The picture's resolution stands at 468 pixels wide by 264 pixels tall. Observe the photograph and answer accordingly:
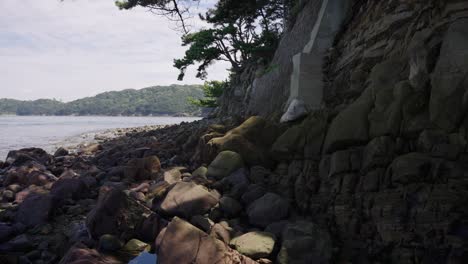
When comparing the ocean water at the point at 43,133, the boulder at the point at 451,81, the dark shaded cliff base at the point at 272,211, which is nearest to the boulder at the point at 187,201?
the dark shaded cliff base at the point at 272,211

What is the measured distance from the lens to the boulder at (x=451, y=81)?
14.2 feet

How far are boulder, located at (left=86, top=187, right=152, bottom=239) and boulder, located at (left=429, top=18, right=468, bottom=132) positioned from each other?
4287mm

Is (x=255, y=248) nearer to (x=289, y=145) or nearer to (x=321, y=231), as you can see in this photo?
(x=321, y=231)

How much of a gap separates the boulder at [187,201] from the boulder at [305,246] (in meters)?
1.57

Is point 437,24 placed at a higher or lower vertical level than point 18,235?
higher

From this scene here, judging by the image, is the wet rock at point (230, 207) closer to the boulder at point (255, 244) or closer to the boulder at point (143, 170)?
the boulder at point (255, 244)

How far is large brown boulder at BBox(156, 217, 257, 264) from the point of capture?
4207mm

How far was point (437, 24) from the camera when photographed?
5.75 meters

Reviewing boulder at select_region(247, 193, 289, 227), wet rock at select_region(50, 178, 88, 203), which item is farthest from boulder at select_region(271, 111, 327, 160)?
wet rock at select_region(50, 178, 88, 203)

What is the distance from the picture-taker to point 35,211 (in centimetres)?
651

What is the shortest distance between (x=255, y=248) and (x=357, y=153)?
6.38 ft

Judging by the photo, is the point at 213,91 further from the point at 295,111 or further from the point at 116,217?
the point at 116,217

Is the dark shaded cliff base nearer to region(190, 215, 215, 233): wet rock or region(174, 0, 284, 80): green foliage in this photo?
region(190, 215, 215, 233): wet rock

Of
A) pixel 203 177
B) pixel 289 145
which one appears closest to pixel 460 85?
pixel 289 145
